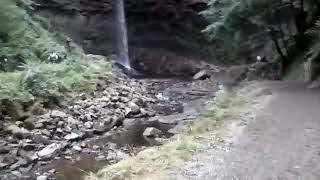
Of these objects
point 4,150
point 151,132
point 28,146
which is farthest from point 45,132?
point 151,132

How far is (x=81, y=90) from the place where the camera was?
15227 mm

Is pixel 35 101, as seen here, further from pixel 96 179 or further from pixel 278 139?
pixel 278 139

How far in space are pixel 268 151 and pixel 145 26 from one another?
82.4 ft

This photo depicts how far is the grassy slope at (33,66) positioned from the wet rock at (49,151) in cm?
233

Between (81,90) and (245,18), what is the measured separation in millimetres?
6521

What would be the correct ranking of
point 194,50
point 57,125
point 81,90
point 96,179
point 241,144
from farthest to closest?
point 194,50
point 81,90
point 57,125
point 241,144
point 96,179

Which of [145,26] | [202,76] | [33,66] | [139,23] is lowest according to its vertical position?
[202,76]

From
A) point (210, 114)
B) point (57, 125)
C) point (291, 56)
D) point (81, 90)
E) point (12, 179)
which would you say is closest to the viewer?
point (12, 179)

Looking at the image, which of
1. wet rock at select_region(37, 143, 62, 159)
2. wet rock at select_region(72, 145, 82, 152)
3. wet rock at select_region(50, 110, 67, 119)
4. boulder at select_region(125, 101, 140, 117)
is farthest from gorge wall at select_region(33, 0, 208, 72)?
wet rock at select_region(37, 143, 62, 159)

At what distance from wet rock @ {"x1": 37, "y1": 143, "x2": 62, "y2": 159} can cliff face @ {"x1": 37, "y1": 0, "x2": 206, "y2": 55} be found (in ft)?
57.3

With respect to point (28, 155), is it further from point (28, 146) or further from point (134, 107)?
point (134, 107)

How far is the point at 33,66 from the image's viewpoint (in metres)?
14.6

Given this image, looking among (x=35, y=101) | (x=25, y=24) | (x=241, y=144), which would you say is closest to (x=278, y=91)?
(x=241, y=144)

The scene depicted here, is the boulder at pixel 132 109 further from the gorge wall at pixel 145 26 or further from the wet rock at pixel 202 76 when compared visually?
the gorge wall at pixel 145 26
